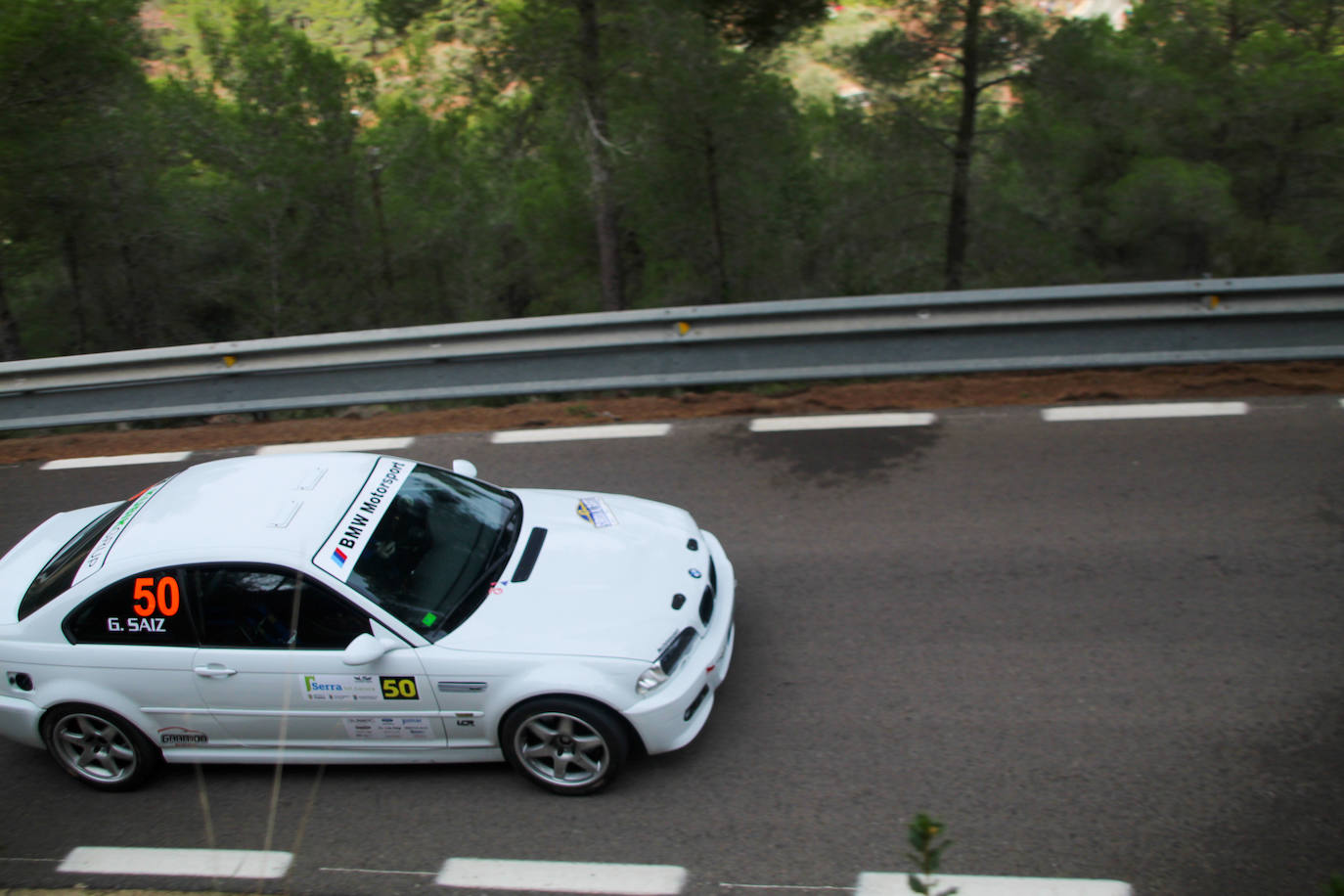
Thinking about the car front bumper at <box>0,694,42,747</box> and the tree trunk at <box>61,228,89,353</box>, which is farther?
the tree trunk at <box>61,228,89,353</box>

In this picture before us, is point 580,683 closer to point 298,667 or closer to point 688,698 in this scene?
point 688,698

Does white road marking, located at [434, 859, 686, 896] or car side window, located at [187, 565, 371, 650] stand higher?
car side window, located at [187, 565, 371, 650]

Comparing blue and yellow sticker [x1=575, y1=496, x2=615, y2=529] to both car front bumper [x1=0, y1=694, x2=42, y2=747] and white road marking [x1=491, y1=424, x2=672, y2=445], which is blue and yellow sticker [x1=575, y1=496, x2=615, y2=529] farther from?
car front bumper [x1=0, y1=694, x2=42, y2=747]

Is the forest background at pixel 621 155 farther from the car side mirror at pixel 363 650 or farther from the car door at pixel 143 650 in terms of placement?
the car side mirror at pixel 363 650

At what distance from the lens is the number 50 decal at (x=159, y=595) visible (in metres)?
4.75

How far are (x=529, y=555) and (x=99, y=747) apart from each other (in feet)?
7.62

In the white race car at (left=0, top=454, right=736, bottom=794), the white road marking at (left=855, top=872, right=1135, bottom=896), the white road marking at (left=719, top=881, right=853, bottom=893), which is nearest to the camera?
the white road marking at (left=855, top=872, right=1135, bottom=896)

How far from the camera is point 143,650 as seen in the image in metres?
4.79

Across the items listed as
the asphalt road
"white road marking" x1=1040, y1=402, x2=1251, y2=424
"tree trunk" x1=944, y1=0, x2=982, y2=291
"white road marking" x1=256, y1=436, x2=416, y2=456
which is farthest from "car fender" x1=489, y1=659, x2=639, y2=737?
"tree trunk" x1=944, y1=0, x2=982, y2=291

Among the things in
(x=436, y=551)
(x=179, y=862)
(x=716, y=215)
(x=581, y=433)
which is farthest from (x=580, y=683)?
(x=716, y=215)

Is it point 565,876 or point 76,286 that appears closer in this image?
point 565,876

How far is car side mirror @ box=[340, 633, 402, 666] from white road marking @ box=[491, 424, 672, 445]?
152 inches

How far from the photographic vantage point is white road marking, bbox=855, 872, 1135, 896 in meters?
3.94

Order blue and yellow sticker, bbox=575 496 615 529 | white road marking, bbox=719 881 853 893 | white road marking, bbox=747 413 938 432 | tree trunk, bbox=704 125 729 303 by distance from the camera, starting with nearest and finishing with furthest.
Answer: white road marking, bbox=719 881 853 893, blue and yellow sticker, bbox=575 496 615 529, white road marking, bbox=747 413 938 432, tree trunk, bbox=704 125 729 303
